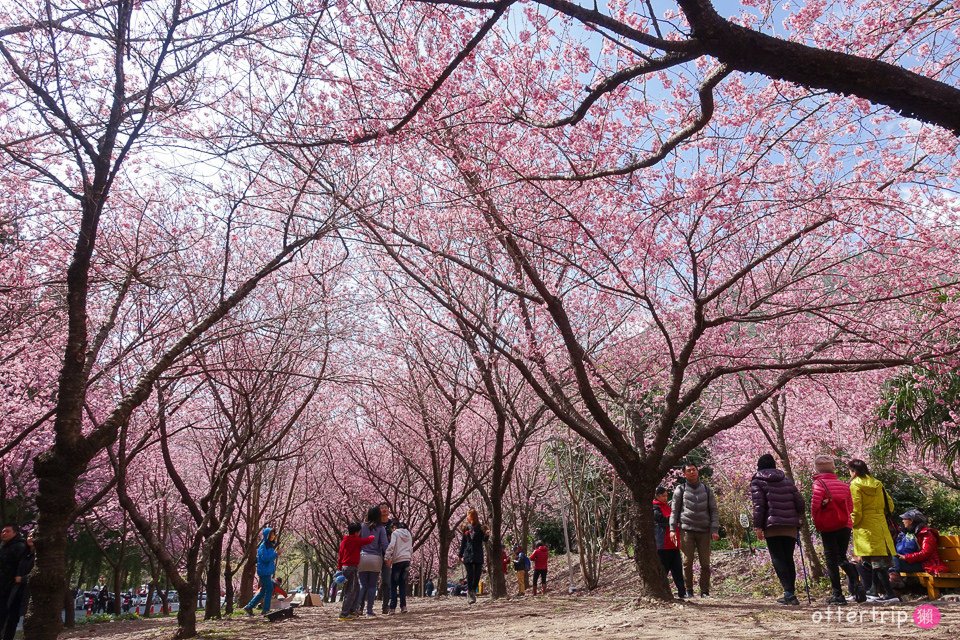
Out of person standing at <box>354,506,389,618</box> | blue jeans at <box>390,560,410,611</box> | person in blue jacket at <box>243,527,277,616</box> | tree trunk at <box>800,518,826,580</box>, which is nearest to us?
person standing at <box>354,506,389,618</box>

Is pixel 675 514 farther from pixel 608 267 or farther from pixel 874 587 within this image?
pixel 608 267

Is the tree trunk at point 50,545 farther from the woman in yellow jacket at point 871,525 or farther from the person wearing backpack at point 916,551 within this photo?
the person wearing backpack at point 916,551

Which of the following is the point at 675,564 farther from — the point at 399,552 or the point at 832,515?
the point at 399,552

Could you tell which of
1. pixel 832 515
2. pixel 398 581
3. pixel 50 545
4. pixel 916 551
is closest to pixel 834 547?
pixel 832 515

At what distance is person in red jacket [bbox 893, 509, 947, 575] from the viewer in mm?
7504

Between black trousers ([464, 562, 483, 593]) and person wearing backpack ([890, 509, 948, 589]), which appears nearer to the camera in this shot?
person wearing backpack ([890, 509, 948, 589])

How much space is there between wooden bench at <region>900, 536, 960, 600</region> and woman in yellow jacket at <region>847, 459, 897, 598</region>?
1.69 meters

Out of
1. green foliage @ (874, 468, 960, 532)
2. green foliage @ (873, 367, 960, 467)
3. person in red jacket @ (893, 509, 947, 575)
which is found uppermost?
green foliage @ (873, 367, 960, 467)

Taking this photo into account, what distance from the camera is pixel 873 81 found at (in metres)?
3.26

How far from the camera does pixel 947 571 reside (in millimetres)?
7441

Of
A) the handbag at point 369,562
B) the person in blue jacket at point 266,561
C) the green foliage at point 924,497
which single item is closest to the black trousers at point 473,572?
the handbag at point 369,562

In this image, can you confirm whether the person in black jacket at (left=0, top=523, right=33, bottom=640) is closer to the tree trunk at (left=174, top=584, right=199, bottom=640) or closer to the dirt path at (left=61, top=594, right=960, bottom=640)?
the dirt path at (left=61, top=594, right=960, bottom=640)

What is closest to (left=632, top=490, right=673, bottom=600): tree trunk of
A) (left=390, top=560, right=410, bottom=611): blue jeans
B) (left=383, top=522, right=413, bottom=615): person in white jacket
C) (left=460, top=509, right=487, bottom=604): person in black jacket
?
(left=383, top=522, right=413, bottom=615): person in white jacket

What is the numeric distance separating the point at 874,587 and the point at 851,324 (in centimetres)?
271
